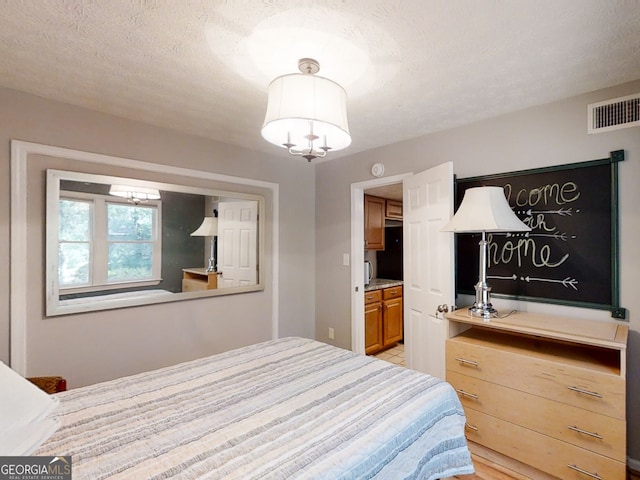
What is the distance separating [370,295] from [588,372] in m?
2.24

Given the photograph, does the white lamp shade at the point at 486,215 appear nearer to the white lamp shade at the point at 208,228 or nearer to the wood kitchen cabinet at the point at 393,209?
the white lamp shade at the point at 208,228

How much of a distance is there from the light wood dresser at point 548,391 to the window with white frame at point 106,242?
2.32m

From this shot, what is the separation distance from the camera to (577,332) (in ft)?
5.46

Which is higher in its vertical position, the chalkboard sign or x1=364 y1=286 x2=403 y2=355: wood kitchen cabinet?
the chalkboard sign

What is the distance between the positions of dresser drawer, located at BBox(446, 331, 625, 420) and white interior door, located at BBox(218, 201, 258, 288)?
191 centimetres

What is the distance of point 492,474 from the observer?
6.02 feet

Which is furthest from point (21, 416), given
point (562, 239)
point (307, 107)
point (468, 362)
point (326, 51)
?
point (562, 239)

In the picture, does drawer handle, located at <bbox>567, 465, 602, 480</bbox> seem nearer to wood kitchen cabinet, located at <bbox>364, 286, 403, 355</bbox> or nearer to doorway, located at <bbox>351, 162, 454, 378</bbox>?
doorway, located at <bbox>351, 162, 454, 378</bbox>

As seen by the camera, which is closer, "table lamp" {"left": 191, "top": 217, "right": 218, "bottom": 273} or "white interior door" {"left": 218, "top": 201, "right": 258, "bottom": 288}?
"table lamp" {"left": 191, "top": 217, "right": 218, "bottom": 273}

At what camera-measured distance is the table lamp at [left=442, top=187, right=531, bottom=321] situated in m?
1.94

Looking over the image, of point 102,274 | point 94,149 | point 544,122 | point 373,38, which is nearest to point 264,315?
point 102,274

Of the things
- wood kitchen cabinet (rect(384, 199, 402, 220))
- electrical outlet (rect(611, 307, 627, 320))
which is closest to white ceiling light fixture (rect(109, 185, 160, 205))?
wood kitchen cabinet (rect(384, 199, 402, 220))

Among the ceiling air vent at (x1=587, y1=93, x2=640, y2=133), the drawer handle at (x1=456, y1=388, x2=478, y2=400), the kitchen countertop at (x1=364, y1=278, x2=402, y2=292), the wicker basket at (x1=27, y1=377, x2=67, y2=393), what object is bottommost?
the drawer handle at (x1=456, y1=388, x2=478, y2=400)

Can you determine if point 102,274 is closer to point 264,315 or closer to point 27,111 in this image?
point 27,111
